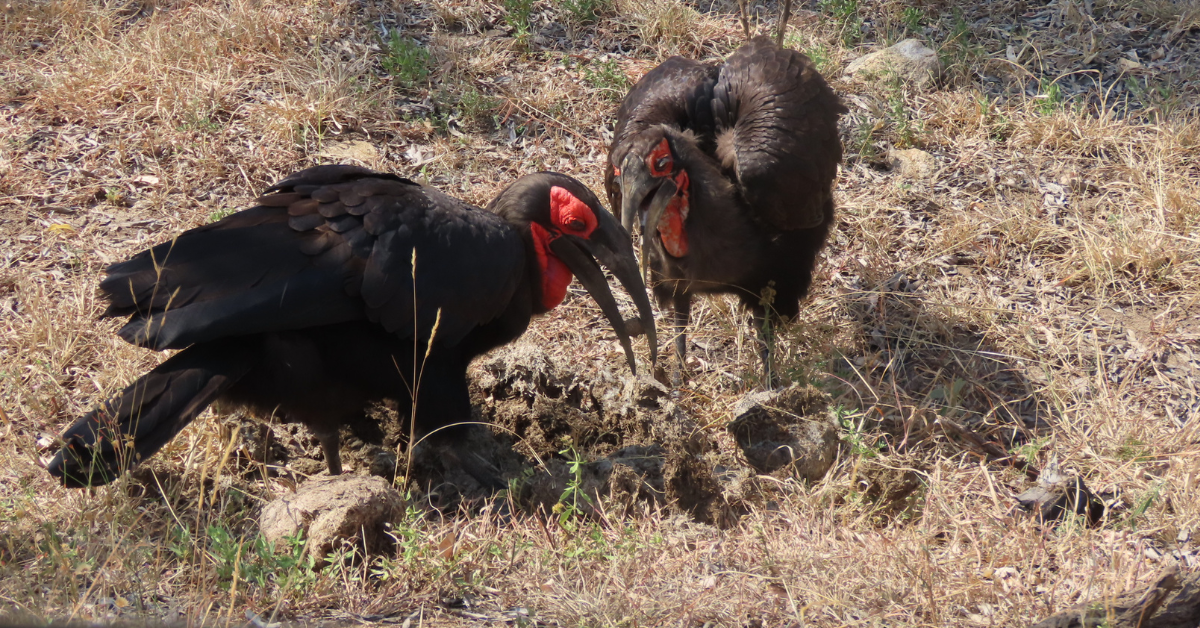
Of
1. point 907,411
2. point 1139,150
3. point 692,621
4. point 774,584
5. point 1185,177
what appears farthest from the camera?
point 1139,150

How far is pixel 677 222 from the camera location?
424cm

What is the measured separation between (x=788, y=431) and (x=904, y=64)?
326cm

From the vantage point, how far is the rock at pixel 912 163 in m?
5.43

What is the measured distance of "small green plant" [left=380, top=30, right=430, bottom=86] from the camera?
5684 millimetres

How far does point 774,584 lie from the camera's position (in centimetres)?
271

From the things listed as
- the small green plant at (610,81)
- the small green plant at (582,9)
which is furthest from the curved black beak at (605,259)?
the small green plant at (582,9)

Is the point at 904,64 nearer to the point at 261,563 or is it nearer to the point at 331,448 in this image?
the point at 331,448

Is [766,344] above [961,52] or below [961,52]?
below

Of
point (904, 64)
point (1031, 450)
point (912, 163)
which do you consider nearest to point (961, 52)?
point (904, 64)

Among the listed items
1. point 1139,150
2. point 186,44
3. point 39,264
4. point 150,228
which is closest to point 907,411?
point 1139,150

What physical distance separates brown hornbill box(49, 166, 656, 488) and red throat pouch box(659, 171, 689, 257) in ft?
2.00

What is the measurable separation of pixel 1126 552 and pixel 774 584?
1.11 meters

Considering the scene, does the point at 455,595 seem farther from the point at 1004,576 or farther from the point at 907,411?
the point at 907,411

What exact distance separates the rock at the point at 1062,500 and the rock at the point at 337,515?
213 cm
